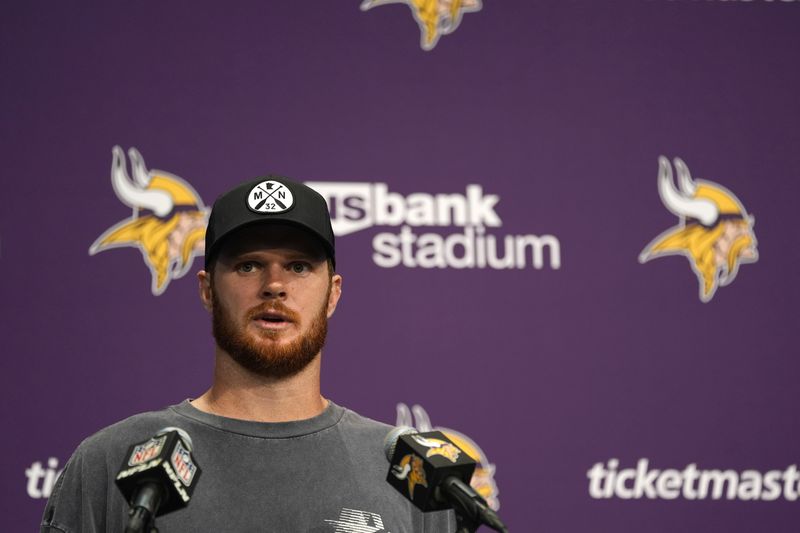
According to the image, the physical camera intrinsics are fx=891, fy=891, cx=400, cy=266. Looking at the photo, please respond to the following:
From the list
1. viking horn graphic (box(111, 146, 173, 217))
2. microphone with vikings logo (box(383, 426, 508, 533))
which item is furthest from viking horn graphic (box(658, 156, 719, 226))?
microphone with vikings logo (box(383, 426, 508, 533))

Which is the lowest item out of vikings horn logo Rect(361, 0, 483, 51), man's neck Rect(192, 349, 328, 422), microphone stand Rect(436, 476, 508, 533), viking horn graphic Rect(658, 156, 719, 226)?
microphone stand Rect(436, 476, 508, 533)

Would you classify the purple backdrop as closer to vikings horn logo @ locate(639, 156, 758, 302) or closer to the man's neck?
vikings horn logo @ locate(639, 156, 758, 302)

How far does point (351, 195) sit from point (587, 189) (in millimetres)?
767

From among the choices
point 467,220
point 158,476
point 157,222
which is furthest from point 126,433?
point 467,220

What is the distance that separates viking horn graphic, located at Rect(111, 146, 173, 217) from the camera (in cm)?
273

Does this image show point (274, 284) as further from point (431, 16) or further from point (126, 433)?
point (431, 16)

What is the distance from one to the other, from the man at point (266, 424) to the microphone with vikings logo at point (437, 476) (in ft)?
0.83

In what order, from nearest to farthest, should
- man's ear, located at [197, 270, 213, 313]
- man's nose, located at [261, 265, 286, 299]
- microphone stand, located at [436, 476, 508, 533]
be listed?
microphone stand, located at [436, 476, 508, 533]
man's nose, located at [261, 265, 286, 299]
man's ear, located at [197, 270, 213, 313]

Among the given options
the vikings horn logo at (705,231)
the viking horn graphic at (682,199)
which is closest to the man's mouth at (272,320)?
the vikings horn logo at (705,231)

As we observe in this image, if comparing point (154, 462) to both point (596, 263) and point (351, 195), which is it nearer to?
point (351, 195)

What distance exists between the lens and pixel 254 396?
1.65 m

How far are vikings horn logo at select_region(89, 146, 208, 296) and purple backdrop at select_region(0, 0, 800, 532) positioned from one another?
0.10 feet

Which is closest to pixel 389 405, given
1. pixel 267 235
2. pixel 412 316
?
pixel 412 316

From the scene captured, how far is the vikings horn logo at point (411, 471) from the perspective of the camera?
1.26 m
